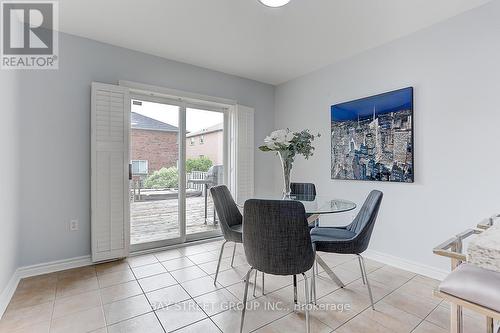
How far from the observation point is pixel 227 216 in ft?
8.23

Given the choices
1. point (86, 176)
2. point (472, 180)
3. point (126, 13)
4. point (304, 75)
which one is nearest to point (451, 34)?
point (472, 180)

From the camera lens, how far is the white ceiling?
87.7 inches

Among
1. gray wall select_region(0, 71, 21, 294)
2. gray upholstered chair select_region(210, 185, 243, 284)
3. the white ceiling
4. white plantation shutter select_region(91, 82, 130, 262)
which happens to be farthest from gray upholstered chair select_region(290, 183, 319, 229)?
gray wall select_region(0, 71, 21, 294)

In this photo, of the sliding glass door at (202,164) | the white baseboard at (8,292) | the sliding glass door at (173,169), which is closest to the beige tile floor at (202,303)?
the white baseboard at (8,292)

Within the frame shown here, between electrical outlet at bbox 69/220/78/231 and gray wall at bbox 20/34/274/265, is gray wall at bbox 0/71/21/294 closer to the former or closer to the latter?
gray wall at bbox 20/34/274/265

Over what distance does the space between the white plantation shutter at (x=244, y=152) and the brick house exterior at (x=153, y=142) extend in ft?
3.14

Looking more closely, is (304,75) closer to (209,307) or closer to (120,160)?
(120,160)

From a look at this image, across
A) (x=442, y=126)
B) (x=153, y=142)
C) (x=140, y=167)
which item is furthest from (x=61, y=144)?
(x=442, y=126)

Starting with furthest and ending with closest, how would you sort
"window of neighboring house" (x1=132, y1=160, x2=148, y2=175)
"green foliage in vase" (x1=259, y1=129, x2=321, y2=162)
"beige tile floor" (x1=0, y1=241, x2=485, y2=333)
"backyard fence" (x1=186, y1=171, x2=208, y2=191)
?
"backyard fence" (x1=186, y1=171, x2=208, y2=191) < "window of neighboring house" (x1=132, y1=160, x2=148, y2=175) < "green foliage in vase" (x1=259, y1=129, x2=321, y2=162) < "beige tile floor" (x1=0, y1=241, x2=485, y2=333)

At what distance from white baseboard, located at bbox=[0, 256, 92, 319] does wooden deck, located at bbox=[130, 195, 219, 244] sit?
58 centimetres

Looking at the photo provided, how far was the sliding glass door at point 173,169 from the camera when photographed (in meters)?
3.24

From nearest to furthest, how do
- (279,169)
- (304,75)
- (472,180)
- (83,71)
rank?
1. (472,180)
2. (83,71)
3. (304,75)
4. (279,169)

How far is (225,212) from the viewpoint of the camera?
2.47m

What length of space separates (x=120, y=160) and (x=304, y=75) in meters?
2.91
